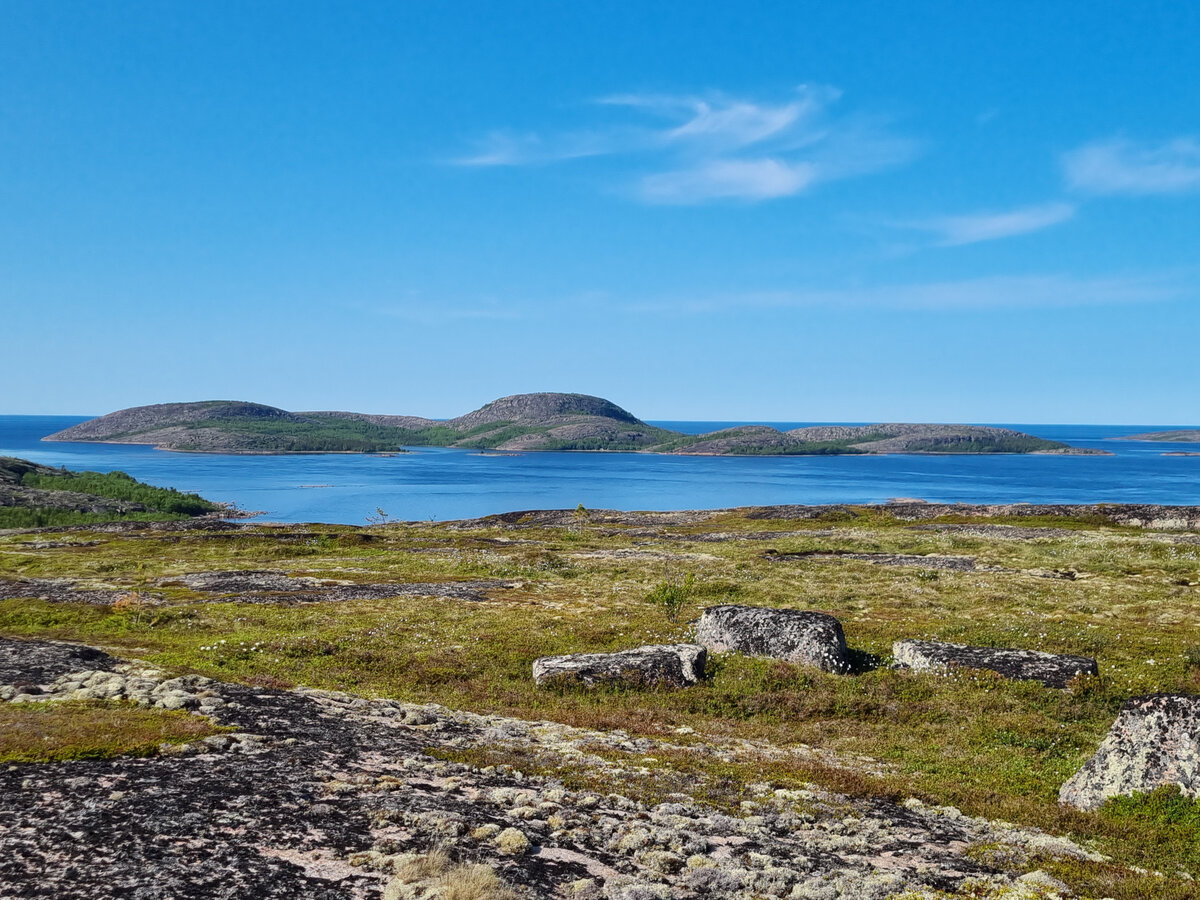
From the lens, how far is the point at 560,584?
181 feet

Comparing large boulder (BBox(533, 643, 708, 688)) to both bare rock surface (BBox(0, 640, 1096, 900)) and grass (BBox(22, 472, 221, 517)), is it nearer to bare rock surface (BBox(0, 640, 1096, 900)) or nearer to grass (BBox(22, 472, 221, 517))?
bare rock surface (BBox(0, 640, 1096, 900))

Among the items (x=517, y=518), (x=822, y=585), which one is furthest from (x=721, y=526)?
(x=822, y=585)

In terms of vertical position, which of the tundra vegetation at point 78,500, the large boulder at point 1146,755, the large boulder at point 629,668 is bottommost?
the tundra vegetation at point 78,500

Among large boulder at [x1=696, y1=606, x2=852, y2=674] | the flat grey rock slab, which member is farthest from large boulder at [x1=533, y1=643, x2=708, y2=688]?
the flat grey rock slab

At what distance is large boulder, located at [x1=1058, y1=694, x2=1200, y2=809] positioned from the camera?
1600 cm

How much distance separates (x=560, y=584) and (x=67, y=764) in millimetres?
42153

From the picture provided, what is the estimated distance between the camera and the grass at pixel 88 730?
1430cm

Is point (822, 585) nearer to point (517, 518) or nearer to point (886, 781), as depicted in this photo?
point (886, 781)

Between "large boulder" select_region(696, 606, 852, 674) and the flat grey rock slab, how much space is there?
248cm

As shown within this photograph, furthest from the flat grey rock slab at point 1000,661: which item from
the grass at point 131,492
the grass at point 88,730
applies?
the grass at point 131,492

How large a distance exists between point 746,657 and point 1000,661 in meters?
9.10

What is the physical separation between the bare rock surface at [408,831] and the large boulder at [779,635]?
41.1 feet

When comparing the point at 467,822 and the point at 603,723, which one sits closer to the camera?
the point at 467,822

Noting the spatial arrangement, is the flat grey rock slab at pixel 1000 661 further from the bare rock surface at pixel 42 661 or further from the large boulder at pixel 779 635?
the bare rock surface at pixel 42 661
